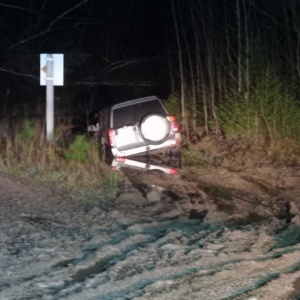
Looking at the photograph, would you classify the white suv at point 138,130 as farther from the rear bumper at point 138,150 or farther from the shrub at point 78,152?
the shrub at point 78,152

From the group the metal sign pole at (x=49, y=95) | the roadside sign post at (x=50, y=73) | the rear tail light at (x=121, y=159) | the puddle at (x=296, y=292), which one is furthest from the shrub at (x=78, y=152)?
the puddle at (x=296, y=292)

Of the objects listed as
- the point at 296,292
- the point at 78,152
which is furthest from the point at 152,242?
the point at 78,152

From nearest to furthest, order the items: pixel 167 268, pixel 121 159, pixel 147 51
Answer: pixel 167 268 → pixel 121 159 → pixel 147 51

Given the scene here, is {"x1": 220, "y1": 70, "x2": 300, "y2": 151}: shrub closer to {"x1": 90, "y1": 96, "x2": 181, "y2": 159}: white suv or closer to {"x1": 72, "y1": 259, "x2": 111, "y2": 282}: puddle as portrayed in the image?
{"x1": 90, "y1": 96, "x2": 181, "y2": 159}: white suv

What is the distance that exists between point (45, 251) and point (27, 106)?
1757 cm

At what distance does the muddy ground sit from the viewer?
7.89 metres

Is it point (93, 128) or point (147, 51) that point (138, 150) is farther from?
point (147, 51)

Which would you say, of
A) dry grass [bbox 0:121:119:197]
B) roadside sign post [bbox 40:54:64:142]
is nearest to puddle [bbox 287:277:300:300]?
dry grass [bbox 0:121:119:197]

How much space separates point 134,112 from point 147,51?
43.7 feet

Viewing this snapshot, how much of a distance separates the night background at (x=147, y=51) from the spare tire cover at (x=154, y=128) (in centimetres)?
373

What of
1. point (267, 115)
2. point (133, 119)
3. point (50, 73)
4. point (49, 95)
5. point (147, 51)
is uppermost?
point (147, 51)

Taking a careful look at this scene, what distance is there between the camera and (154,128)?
615 inches

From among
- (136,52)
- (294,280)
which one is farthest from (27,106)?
(294,280)

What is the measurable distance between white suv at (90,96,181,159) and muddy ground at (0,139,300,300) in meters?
0.68
